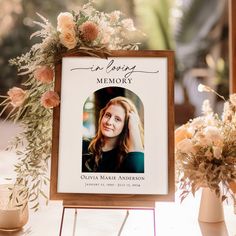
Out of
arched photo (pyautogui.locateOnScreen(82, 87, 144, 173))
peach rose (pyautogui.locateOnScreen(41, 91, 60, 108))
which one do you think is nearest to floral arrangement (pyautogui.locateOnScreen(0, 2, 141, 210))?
peach rose (pyautogui.locateOnScreen(41, 91, 60, 108))

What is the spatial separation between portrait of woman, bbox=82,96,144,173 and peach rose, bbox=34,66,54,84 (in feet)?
0.54

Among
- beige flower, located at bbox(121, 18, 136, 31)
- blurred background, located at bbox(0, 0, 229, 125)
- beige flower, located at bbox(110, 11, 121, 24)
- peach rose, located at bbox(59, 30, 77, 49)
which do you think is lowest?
peach rose, located at bbox(59, 30, 77, 49)

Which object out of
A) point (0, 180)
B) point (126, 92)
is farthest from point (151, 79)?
point (0, 180)

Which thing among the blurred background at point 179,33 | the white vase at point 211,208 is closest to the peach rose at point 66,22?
the white vase at point 211,208

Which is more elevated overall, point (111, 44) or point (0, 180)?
point (111, 44)

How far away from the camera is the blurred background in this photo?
9.09ft

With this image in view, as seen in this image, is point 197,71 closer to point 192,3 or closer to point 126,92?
point 192,3

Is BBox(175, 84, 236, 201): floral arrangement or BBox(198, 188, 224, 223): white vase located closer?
BBox(175, 84, 236, 201): floral arrangement

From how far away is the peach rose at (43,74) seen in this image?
105cm

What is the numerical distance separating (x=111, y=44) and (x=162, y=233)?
538 mm

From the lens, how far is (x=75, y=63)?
3.51 ft

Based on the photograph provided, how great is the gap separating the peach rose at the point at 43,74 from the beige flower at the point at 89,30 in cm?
13

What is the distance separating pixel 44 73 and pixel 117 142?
26 centimetres

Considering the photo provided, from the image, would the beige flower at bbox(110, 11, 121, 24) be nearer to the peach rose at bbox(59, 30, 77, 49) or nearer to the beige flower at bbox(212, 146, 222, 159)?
the peach rose at bbox(59, 30, 77, 49)
